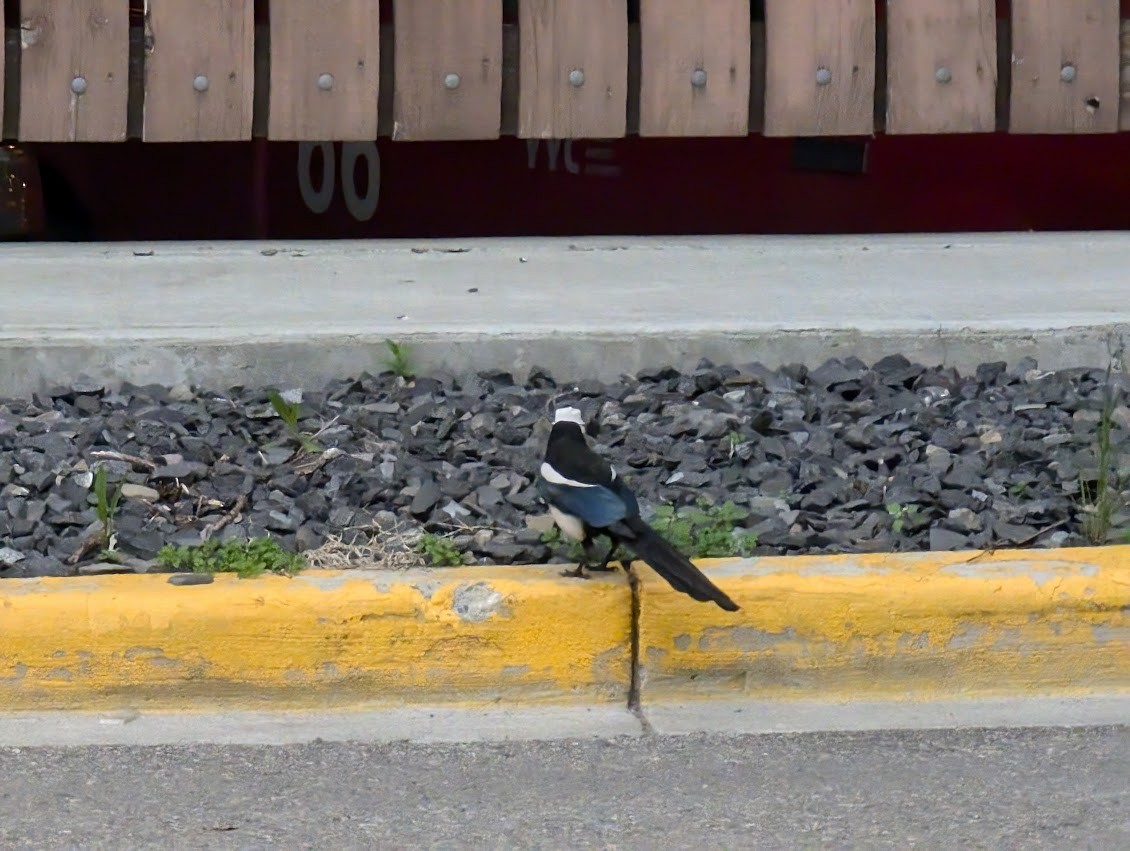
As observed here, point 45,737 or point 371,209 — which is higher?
point 371,209

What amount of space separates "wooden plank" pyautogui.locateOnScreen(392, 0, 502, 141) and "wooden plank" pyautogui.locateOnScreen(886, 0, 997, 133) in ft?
4.68

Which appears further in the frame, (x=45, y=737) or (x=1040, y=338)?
(x=1040, y=338)

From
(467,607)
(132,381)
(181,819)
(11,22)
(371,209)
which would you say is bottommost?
(181,819)

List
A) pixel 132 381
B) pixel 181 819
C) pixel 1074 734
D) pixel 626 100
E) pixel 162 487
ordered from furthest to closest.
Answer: pixel 626 100 < pixel 132 381 < pixel 162 487 < pixel 1074 734 < pixel 181 819

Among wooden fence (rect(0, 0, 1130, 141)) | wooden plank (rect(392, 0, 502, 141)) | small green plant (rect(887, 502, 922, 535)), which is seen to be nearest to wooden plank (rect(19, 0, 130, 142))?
wooden fence (rect(0, 0, 1130, 141))

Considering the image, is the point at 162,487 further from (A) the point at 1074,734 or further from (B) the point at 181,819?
(A) the point at 1074,734

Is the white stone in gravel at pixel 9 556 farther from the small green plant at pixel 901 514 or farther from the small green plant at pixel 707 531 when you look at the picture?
the small green plant at pixel 901 514

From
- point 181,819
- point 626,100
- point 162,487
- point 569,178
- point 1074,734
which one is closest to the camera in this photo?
point 181,819

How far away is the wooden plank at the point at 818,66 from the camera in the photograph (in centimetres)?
618

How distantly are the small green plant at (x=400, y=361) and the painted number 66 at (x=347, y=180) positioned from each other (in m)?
3.77

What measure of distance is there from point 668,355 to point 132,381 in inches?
71.0

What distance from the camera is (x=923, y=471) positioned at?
512cm

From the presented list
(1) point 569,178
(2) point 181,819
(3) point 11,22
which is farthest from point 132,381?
(1) point 569,178

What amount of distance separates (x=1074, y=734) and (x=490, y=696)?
1397 mm
